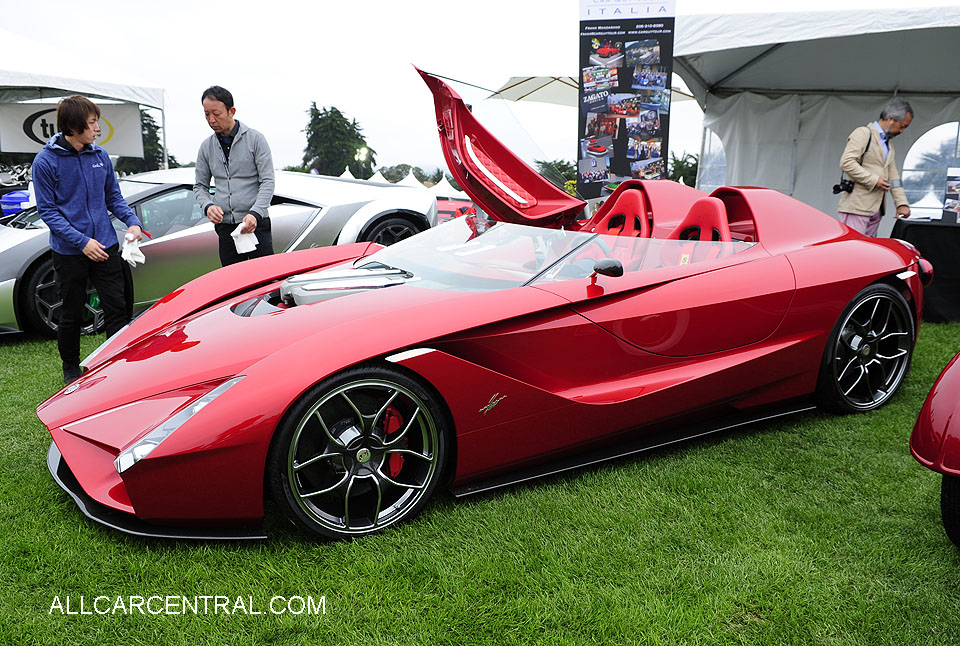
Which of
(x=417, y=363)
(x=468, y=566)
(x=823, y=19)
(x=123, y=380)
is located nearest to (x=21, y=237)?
(x=123, y=380)

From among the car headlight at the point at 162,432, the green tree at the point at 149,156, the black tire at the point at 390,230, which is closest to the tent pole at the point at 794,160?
the black tire at the point at 390,230

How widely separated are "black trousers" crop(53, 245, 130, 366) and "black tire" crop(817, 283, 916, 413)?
12.0 ft

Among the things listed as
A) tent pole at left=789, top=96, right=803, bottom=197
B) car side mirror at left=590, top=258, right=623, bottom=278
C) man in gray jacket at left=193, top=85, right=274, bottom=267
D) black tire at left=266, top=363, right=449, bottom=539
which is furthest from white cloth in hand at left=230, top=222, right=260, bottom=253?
tent pole at left=789, top=96, right=803, bottom=197

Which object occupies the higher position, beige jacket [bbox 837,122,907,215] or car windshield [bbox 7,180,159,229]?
beige jacket [bbox 837,122,907,215]

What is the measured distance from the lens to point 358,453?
7.00 feet

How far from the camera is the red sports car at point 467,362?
1991 millimetres

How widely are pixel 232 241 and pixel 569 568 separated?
3.39 metres

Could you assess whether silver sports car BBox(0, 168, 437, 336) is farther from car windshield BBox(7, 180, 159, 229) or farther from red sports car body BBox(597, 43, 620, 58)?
red sports car body BBox(597, 43, 620, 58)

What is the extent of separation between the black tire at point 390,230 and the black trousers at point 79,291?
2263 millimetres

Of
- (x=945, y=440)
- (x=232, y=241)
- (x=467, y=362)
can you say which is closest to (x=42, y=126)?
(x=232, y=241)

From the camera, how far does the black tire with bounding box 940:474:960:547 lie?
6.40ft

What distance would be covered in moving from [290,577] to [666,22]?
563 cm

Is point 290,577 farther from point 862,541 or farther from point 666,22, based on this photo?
point 666,22

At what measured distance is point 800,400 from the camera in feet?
10.3
